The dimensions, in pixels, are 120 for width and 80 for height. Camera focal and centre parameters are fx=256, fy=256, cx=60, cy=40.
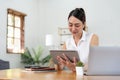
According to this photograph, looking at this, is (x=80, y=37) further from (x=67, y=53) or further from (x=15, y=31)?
(x=15, y=31)

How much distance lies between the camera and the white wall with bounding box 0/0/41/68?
564 cm

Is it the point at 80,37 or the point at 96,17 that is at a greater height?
the point at 96,17

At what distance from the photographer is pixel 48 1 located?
23.3 ft

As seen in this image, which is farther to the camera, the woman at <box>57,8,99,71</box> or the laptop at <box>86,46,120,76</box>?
the woman at <box>57,8,99,71</box>

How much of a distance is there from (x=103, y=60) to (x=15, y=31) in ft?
15.3

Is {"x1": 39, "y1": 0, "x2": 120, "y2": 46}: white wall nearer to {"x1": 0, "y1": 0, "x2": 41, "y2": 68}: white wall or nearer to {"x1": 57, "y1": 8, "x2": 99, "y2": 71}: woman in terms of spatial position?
{"x1": 0, "y1": 0, "x2": 41, "y2": 68}: white wall

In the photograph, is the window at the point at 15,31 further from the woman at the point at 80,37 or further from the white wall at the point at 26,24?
the woman at the point at 80,37

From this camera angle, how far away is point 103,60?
68.6 inches

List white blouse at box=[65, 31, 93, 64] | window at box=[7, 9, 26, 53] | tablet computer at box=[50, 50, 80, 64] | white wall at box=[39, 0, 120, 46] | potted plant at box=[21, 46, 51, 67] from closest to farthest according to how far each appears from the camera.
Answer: tablet computer at box=[50, 50, 80, 64]
white blouse at box=[65, 31, 93, 64]
window at box=[7, 9, 26, 53]
potted plant at box=[21, 46, 51, 67]
white wall at box=[39, 0, 120, 46]

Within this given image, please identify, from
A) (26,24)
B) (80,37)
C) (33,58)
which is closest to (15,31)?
(26,24)

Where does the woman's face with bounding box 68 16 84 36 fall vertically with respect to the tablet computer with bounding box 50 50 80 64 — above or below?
above

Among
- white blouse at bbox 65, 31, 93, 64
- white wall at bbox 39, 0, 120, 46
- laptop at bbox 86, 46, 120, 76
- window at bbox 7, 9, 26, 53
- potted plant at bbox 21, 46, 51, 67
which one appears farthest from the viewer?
white wall at bbox 39, 0, 120, 46

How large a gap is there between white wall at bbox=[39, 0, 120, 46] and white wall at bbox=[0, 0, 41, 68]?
327mm

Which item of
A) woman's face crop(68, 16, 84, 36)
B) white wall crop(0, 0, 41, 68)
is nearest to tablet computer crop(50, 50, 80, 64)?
woman's face crop(68, 16, 84, 36)
